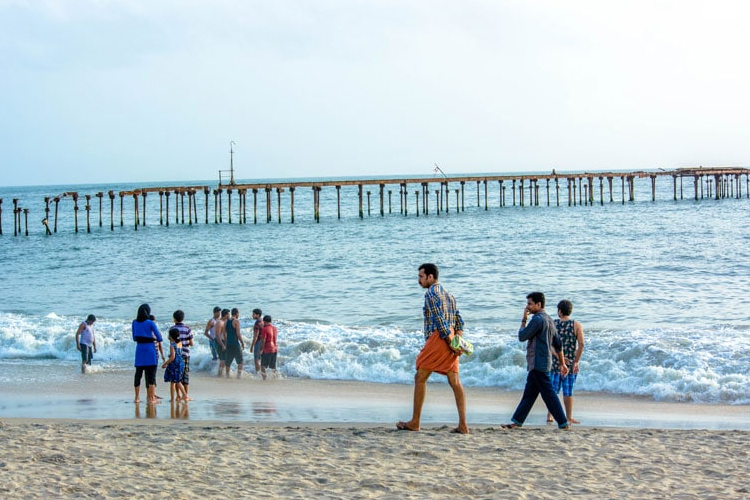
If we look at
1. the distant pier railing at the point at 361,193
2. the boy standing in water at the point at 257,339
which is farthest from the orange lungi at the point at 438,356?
the distant pier railing at the point at 361,193

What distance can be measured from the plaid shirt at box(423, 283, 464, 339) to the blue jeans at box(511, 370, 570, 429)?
3.60 feet

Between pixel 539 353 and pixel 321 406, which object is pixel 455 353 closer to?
pixel 539 353

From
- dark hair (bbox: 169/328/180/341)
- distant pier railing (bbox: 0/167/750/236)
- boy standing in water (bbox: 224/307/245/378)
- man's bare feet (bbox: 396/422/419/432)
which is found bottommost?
man's bare feet (bbox: 396/422/419/432)

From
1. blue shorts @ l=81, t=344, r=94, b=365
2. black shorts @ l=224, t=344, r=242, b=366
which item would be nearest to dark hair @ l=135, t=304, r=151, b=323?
black shorts @ l=224, t=344, r=242, b=366

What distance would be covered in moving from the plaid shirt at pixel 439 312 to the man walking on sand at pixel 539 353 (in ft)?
2.46

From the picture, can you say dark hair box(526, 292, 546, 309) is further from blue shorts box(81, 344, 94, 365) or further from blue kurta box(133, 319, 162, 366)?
blue shorts box(81, 344, 94, 365)

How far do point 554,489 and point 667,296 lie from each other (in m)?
15.9

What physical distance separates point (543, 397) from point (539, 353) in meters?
0.48

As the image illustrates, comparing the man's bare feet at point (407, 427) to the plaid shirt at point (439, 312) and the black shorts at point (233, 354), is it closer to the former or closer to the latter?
the plaid shirt at point (439, 312)

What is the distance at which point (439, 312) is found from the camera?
7730 millimetres

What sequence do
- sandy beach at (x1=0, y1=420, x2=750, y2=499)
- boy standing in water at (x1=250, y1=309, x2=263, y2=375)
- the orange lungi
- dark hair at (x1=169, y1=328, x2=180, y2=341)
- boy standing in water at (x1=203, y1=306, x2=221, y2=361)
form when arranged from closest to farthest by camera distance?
sandy beach at (x1=0, y1=420, x2=750, y2=499)
the orange lungi
dark hair at (x1=169, y1=328, x2=180, y2=341)
boy standing in water at (x1=250, y1=309, x2=263, y2=375)
boy standing in water at (x1=203, y1=306, x2=221, y2=361)

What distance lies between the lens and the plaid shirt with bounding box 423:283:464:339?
25.4ft

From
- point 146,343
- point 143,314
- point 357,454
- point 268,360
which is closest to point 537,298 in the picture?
point 357,454

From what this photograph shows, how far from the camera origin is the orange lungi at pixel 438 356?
25.8 ft
